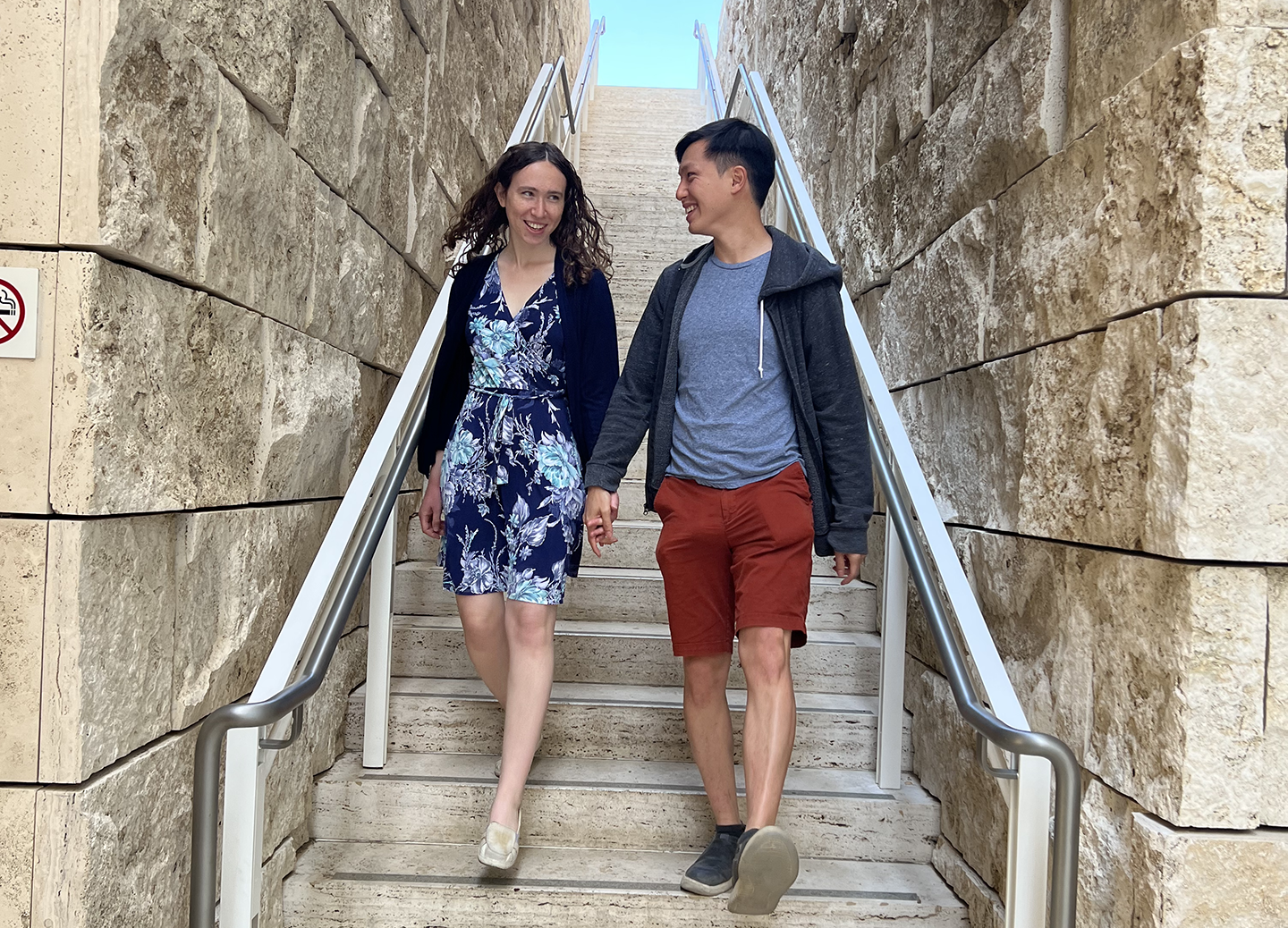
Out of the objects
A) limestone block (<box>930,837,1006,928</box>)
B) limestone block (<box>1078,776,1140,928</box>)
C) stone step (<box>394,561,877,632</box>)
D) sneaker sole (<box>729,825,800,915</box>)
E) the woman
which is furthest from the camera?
stone step (<box>394,561,877,632</box>)

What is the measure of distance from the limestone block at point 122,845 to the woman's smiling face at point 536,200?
123 centimetres

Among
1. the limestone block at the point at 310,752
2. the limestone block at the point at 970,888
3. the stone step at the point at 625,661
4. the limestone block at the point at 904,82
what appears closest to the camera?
the limestone block at the point at 970,888

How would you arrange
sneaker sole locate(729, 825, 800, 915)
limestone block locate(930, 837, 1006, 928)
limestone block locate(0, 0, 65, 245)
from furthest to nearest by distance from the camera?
limestone block locate(930, 837, 1006, 928), sneaker sole locate(729, 825, 800, 915), limestone block locate(0, 0, 65, 245)

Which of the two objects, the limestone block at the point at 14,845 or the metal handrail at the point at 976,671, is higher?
the metal handrail at the point at 976,671

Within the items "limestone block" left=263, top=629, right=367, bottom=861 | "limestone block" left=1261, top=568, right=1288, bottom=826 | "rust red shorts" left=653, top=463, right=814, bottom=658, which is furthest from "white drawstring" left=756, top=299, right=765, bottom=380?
"limestone block" left=263, top=629, right=367, bottom=861

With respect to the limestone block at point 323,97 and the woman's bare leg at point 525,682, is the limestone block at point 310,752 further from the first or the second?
the limestone block at point 323,97

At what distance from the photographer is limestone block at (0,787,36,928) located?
1.33 meters

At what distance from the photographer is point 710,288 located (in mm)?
2215

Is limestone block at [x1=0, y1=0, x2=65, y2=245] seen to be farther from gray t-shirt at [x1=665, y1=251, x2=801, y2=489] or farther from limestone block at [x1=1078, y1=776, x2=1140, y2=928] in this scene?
limestone block at [x1=1078, y1=776, x2=1140, y2=928]

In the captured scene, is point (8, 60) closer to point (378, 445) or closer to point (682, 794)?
point (378, 445)

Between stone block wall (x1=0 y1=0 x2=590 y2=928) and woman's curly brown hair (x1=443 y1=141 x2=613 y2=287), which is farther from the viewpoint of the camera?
woman's curly brown hair (x1=443 y1=141 x2=613 y2=287)

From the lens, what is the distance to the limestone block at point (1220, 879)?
1438 millimetres

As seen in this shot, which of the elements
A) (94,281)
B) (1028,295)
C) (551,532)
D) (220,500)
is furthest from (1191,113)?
(220,500)

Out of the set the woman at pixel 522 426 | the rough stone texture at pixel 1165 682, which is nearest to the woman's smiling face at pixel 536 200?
the woman at pixel 522 426
